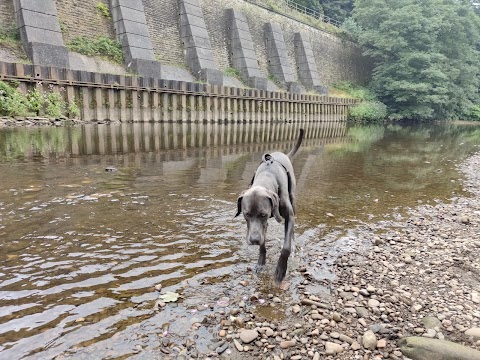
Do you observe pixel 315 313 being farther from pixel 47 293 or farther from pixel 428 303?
pixel 47 293

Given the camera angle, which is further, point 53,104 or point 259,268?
point 53,104

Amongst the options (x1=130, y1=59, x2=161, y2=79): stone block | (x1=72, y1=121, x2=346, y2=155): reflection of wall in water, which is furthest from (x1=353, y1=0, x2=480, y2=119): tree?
(x1=72, y1=121, x2=346, y2=155): reflection of wall in water

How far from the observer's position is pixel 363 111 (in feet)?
132

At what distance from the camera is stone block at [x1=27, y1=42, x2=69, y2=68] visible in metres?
17.7

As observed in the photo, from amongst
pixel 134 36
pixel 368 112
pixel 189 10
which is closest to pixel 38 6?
pixel 134 36

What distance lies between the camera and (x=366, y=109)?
40.4 metres

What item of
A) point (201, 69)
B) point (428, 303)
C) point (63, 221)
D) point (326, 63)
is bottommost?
point (428, 303)

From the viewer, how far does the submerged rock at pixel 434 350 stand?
2629 mm

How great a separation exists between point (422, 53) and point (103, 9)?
33.4 metres

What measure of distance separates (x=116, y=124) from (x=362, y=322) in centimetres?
1763

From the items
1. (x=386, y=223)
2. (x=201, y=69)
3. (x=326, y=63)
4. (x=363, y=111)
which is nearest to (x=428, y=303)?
(x=386, y=223)

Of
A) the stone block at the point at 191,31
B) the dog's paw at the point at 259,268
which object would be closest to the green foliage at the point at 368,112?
the stone block at the point at 191,31

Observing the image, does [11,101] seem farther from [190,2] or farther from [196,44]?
[190,2]

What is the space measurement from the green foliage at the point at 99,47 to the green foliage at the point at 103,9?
6.66ft
